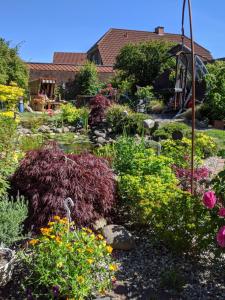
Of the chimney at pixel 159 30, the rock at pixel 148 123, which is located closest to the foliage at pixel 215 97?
the rock at pixel 148 123

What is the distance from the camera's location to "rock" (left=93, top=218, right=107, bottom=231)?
4.23 metres

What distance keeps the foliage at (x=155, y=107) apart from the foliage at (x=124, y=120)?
421 cm

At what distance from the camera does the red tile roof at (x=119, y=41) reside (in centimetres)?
3275

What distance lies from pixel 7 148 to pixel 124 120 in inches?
243

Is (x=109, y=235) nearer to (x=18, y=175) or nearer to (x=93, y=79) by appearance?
(x=18, y=175)

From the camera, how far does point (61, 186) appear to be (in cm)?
411

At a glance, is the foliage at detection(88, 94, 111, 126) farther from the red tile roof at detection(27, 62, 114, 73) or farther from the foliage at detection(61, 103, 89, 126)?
the red tile roof at detection(27, 62, 114, 73)

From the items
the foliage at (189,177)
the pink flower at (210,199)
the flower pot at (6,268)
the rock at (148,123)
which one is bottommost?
the flower pot at (6,268)

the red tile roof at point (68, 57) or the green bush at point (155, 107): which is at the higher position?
the red tile roof at point (68, 57)

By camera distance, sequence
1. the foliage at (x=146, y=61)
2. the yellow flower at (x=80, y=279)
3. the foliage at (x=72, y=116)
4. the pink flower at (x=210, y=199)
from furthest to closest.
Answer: the foliage at (x=146, y=61) → the foliage at (x=72, y=116) → the pink flower at (x=210, y=199) → the yellow flower at (x=80, y=279)

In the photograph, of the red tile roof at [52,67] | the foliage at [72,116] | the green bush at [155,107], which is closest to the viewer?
the foliage at [72,116]

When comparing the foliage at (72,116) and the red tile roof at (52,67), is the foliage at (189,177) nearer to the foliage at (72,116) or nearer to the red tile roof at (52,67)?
the foliage at (72,116)

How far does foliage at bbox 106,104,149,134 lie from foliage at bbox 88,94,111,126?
35 cm

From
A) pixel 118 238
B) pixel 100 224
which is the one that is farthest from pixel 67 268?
pixel 100 224
